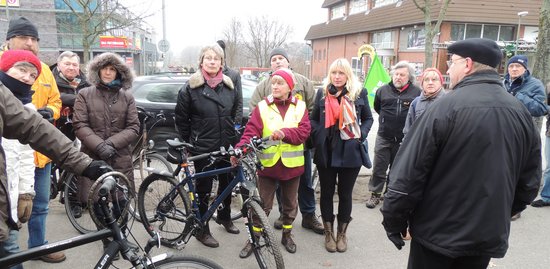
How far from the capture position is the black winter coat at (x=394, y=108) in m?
4.74

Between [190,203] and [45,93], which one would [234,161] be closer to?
[190,203]

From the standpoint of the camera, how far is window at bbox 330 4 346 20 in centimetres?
3920

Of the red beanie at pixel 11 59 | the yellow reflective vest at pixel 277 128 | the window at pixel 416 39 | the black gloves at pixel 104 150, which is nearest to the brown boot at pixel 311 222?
the yellow reflective vest at pixel 277 128

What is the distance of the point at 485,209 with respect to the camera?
196cm

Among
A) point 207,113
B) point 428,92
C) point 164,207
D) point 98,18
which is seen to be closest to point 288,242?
point 164,207

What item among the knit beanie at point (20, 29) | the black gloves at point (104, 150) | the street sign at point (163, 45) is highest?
the street sign at point (163, 45)

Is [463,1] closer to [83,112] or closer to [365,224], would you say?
[365,224]

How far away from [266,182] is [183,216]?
2.88ft

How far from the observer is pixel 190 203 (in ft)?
12.1

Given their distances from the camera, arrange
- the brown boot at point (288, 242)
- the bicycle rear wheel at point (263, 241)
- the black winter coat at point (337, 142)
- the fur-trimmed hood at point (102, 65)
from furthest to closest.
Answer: the brown boot at point (288, 242), the black winter coat at point (337, 142), the fur-trimmed hood at point (102, 65), the bicycle rear wheel at point (263, 241)

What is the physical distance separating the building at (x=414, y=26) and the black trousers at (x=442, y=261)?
57.2ft

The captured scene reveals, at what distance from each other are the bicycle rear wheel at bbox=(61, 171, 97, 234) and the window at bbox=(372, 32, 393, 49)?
91.6 feet

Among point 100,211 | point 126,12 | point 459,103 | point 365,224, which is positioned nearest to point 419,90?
point 365,224

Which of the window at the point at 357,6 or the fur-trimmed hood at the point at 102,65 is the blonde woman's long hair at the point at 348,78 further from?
the window at the point at 357,6
